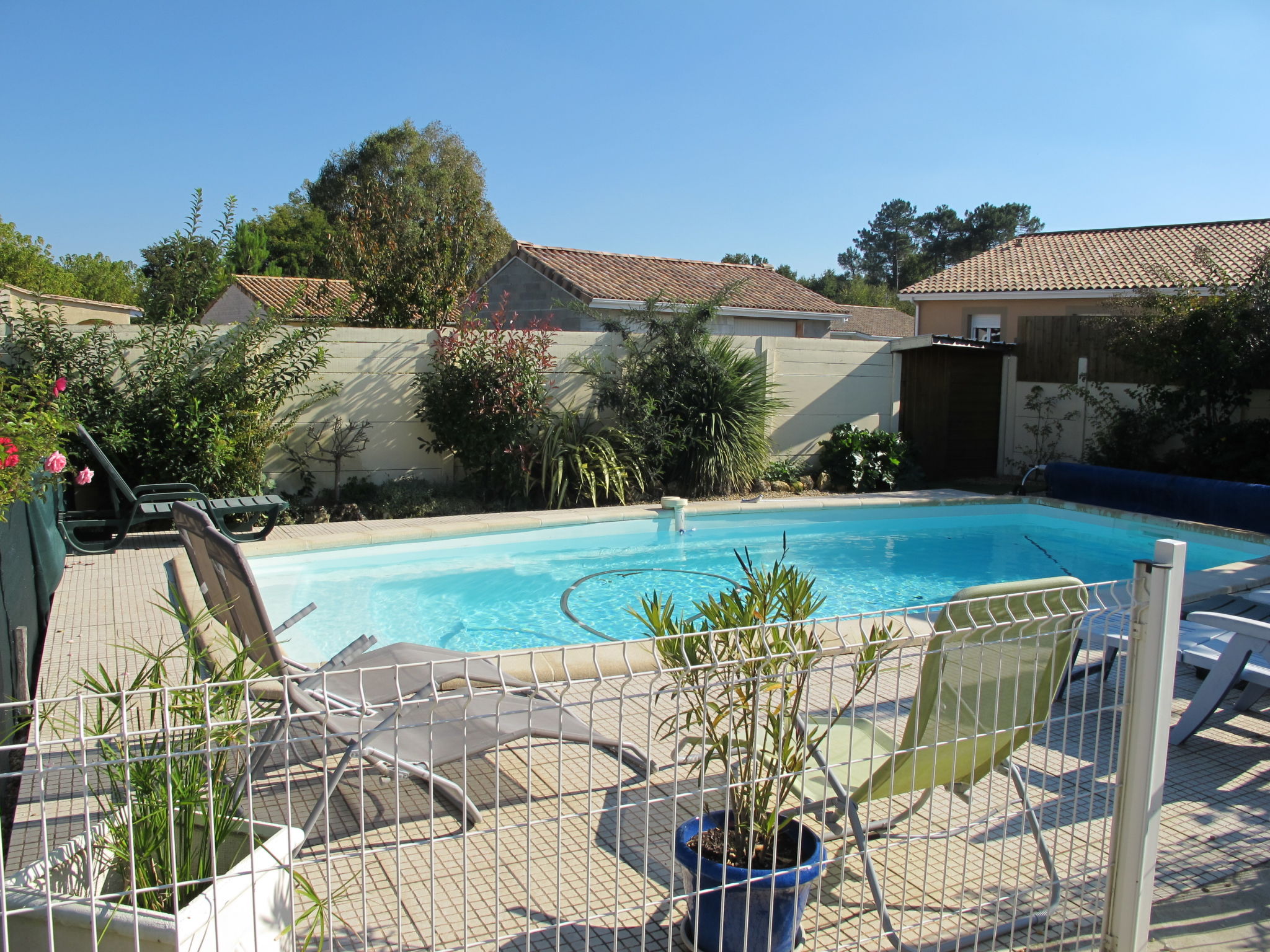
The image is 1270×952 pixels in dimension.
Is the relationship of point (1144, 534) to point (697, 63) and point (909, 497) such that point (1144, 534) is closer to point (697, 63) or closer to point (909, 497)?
point (909, 497)

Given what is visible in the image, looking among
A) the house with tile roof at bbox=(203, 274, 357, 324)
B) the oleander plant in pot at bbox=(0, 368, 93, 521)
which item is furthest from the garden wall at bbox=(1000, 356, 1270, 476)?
the oleander plant in pot at bbox=(0, 368, 93, 521)

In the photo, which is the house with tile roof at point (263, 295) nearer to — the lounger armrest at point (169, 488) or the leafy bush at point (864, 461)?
the lounger armrest at point (169, 488)

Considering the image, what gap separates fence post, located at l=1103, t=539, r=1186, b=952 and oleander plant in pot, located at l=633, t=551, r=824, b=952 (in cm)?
79

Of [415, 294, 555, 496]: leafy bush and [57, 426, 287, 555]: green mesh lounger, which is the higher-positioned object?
[415, 294, 555, 496]: leafy bush

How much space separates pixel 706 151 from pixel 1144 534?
14.1 m

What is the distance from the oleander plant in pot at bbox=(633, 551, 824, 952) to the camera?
217 centimetres

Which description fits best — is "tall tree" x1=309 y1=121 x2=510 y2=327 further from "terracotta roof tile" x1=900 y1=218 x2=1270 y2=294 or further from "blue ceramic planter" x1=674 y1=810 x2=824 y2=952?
"terracotta roof tile" x1=900 y1=218 x2=1270 y2=294

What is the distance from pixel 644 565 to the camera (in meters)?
8.94

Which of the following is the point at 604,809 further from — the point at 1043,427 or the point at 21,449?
the point at 1043,427

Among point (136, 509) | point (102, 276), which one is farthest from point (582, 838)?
point (102, 276)

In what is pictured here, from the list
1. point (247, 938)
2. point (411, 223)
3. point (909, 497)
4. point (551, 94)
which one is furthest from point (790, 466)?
point (247, 938)

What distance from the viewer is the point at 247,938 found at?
5.78ft

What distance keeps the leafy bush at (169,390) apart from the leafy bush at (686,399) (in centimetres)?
402

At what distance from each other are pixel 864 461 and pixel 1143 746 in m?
Result: 10.5
